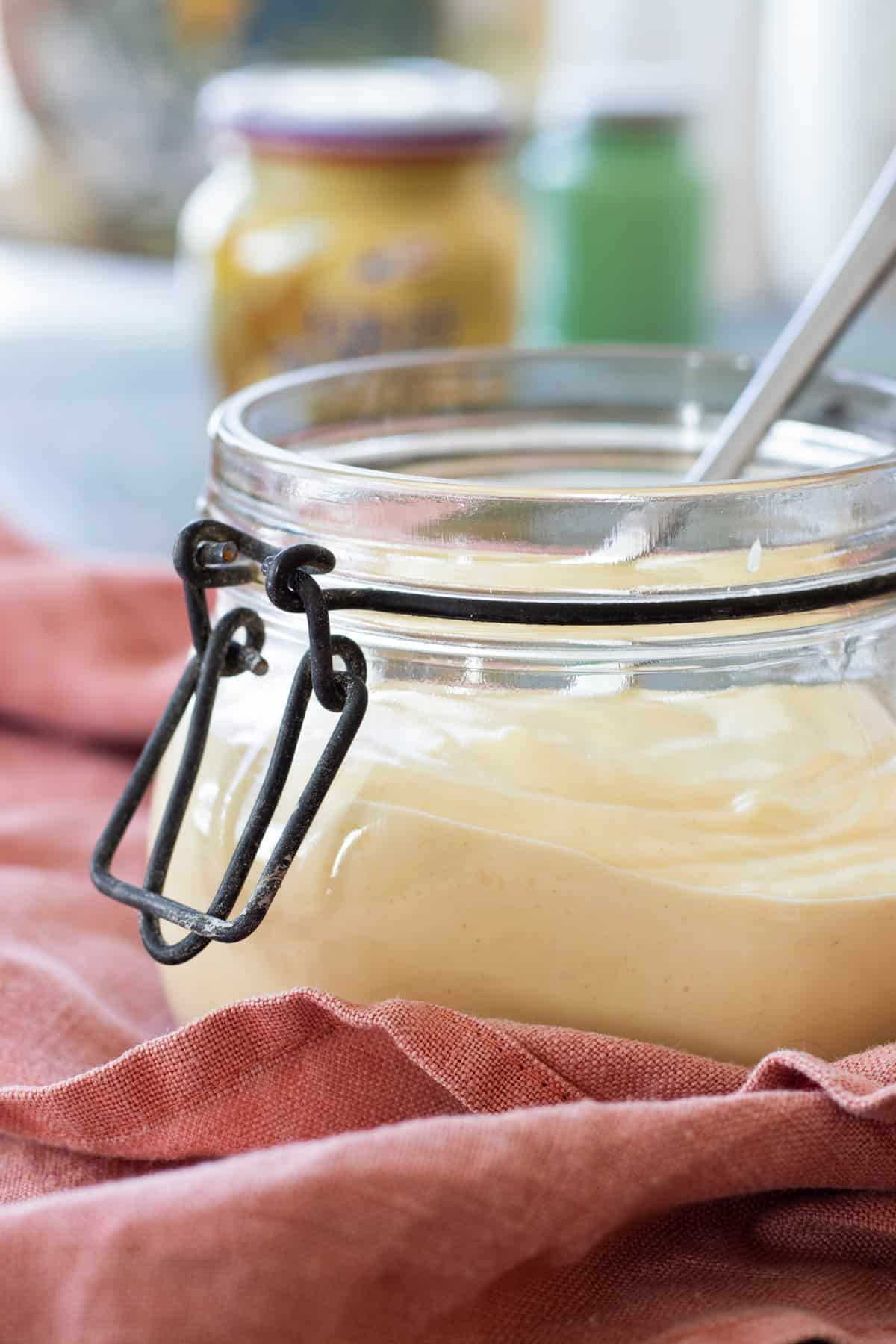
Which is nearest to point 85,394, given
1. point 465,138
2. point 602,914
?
point 465,138

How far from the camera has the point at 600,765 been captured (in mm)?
409

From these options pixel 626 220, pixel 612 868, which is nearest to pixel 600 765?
pixel 612 868

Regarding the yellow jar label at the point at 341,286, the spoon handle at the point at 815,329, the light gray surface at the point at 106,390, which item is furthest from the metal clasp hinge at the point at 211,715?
the yellow jar label at the point at 341,286

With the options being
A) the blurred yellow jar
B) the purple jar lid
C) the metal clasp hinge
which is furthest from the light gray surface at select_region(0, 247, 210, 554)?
the metal clasp hinge

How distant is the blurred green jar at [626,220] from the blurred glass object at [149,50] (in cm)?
54

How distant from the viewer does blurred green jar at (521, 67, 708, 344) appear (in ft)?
3.96

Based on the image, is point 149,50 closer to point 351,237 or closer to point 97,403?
point 97,403

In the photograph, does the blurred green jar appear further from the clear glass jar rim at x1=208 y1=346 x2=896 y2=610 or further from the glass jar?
the glass jar

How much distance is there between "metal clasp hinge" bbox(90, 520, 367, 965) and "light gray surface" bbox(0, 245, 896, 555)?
0.46 m

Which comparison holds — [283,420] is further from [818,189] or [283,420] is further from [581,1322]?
[818,189]

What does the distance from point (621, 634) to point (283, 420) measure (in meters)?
0.16

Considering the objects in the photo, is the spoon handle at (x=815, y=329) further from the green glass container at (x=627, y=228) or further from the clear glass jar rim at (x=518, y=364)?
the green glass container at (x=627, y=228)

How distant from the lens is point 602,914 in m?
0.40

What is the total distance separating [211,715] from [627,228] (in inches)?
33.9
